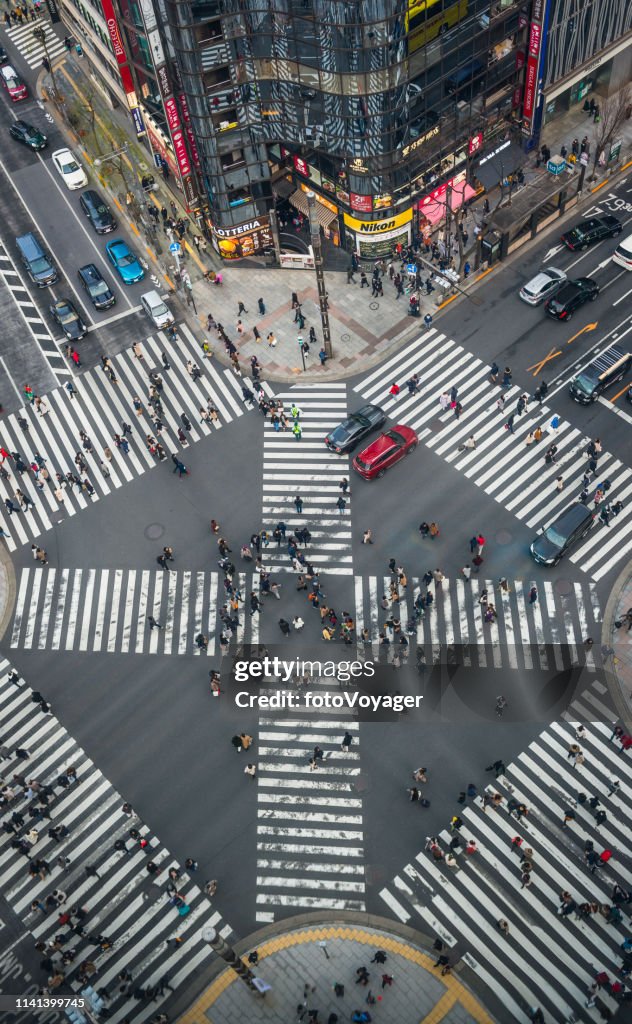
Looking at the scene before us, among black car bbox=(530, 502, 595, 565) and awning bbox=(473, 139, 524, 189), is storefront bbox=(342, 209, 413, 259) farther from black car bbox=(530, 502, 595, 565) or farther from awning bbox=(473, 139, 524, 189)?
black car bbox=(530, 502, 595, 565)

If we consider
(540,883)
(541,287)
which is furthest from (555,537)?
(541,287)

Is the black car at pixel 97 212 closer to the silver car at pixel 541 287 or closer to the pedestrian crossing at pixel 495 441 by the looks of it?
the pedestrian crossing at pixel 495 441

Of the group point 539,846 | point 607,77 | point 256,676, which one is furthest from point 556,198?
point 539,846

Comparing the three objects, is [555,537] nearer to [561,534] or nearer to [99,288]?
[561,534]

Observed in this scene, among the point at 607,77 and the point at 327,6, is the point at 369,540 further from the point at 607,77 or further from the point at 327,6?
the point at 607,77

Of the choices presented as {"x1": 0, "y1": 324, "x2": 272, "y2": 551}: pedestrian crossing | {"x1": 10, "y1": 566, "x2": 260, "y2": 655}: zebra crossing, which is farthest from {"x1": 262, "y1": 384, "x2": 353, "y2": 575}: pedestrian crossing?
{"x1": 10, "y1": 566, "x2": 260, "y2": 655}: zebra crossing

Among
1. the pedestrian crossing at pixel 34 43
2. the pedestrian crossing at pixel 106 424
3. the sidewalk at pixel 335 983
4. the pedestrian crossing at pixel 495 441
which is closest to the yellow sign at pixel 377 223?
the pedestrian crossing at pixel 495 441
